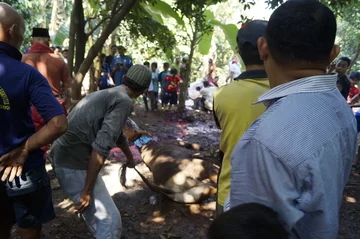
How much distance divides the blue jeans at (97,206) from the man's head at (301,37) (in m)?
1.91

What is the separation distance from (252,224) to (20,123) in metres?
1.72

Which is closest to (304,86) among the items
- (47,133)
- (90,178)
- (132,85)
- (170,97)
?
(47,133)

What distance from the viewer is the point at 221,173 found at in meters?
2.06

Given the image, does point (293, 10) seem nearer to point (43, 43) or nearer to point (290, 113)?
point (290, 113)

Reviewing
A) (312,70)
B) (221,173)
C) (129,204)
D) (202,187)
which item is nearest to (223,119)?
(221,173)

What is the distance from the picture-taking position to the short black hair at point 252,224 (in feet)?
3.02

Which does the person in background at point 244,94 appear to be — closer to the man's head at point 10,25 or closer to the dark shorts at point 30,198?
the dark shorts at point 30,198

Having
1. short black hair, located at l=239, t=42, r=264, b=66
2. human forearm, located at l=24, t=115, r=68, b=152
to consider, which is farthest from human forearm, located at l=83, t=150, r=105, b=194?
short black hair, located at l=239, t=42, r=264, b=66

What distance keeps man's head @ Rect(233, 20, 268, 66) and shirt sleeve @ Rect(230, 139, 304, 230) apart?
105 cm

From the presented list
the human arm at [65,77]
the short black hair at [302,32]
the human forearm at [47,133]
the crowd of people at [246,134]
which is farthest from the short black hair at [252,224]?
the human arm at [65,77]

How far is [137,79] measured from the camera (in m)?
2.50

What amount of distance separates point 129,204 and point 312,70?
3.51m

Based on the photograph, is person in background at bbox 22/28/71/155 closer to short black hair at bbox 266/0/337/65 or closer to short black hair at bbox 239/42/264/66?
short black hair at bbox 239/42/264/66

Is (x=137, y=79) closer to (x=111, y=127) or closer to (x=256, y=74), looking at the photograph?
(x=111, y=127)
